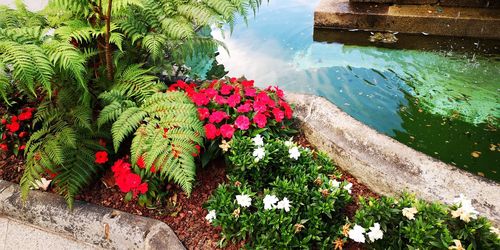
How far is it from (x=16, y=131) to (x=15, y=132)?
14 millimetres

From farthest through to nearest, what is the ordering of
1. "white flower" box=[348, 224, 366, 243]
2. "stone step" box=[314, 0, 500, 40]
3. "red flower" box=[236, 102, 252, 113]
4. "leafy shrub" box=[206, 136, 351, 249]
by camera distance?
"stone step" box=[314, 0, 500, 40], "red flower" box=[236, 102, 252, 113], "leafy shrub" box=[206, 136, 351, 249], "white flower" box=[348, 224, 366, 243]

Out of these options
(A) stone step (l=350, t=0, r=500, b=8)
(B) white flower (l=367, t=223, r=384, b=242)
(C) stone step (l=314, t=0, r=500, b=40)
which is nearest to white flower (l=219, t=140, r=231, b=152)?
(B) white flower (l=367, t=223, r=384, b=242)

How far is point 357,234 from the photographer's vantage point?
2.09 m

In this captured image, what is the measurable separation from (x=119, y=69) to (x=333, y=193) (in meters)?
1.74

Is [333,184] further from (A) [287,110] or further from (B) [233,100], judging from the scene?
(B) [233,100]

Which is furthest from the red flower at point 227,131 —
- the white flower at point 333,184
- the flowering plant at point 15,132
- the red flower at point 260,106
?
the flowering plant at point 15,132

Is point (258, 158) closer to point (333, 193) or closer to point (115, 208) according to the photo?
point (333, 193)

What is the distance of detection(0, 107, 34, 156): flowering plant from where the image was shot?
3.03m

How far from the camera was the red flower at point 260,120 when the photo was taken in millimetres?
2721

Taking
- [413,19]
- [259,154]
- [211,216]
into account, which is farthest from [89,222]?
[413,19]

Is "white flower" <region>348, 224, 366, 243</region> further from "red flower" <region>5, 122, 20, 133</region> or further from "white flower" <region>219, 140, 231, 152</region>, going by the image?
"red flower" <region>5, 122, 20, 133</region>

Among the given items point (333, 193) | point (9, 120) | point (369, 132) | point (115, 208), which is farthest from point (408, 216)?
point (9, 120)

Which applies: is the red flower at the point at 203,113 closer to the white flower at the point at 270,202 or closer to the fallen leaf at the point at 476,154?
the white flower at the point at 270,202

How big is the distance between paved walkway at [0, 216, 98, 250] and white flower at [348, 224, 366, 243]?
1.67m
